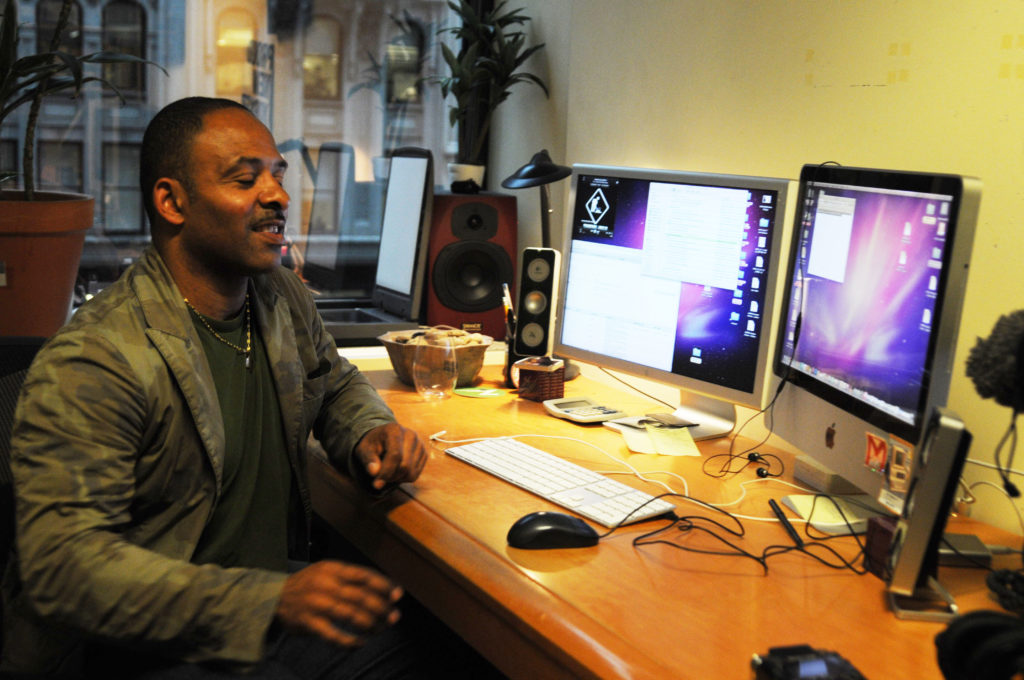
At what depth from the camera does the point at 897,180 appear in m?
1.35

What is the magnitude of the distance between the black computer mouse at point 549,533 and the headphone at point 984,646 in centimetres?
57

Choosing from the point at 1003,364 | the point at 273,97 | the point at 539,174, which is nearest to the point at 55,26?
the point at 273,97

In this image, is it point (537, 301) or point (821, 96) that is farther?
point (537, 301)

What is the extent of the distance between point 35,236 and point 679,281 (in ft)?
5.18

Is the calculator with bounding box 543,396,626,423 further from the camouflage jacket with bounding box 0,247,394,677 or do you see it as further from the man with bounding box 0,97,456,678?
the camouflage jacket with bounding box 0,247,394,677

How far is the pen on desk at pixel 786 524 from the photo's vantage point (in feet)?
4.56

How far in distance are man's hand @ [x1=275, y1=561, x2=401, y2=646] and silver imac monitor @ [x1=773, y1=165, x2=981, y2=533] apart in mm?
671

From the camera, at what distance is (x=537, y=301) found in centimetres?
223

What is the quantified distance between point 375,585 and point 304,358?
631mm

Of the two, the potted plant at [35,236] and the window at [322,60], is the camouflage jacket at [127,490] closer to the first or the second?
the potted plant at [35,236]

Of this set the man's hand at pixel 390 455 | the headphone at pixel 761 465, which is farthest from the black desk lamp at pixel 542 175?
the man's hand at pixel 390 455

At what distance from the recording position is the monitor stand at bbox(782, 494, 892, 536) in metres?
1.43

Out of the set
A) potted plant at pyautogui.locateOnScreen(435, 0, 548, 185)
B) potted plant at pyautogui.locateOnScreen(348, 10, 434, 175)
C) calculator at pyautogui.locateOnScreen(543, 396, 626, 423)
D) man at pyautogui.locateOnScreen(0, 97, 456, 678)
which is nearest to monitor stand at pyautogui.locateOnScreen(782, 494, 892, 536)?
calculator at pyautogui.locateOnScreen(543, 396, 626, 423)

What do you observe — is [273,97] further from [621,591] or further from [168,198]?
[621,591]
